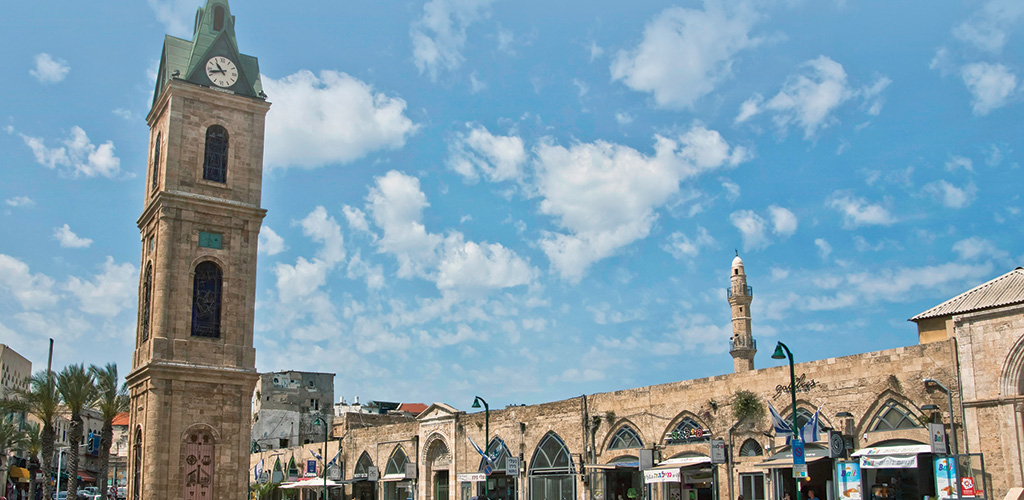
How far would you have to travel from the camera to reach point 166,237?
3325cm

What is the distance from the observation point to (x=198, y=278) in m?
34.0

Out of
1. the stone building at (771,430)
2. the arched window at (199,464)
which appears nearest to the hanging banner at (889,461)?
the stone building at (771,430)

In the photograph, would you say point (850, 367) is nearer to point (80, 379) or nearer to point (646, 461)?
point (646, 461)

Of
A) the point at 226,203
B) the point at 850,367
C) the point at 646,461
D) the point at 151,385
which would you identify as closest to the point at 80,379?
the point at 151,385

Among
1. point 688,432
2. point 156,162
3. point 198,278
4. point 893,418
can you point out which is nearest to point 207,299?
point 198,278

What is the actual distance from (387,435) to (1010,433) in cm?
3325

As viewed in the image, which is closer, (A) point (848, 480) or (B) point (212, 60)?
(A) point (848, 480)

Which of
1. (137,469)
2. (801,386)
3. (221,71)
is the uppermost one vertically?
(221,71)

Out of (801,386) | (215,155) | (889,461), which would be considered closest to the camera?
(889,461)

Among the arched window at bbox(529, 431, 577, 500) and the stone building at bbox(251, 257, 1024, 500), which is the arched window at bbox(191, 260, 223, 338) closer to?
the stone building at bbox(251, 257, 1024, 500)

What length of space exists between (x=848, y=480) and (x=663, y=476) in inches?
280

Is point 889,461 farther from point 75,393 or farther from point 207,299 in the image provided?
point 75,393

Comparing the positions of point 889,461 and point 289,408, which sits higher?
point 289,408

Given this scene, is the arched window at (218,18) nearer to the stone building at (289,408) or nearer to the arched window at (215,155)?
the arched window at (215,155)
